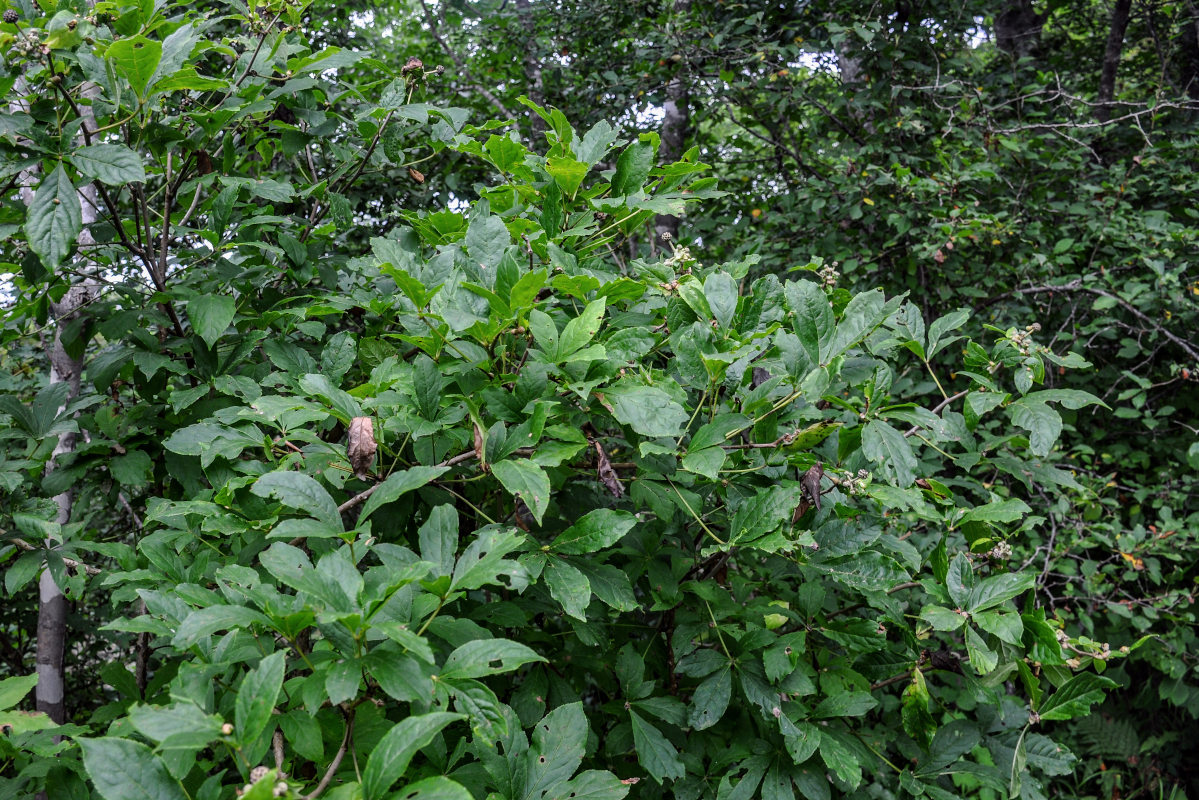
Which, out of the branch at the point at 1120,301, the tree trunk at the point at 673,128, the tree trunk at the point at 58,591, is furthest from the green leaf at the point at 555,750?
the tree trunk at the point at 673,128

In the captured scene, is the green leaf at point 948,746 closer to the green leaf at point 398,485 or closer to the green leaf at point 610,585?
the green leaf at point 610,585

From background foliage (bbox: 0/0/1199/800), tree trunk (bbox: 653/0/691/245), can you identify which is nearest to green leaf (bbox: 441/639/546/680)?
background foliage (bbox: 0/0/1199/800)

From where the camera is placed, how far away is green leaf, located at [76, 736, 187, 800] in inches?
32.6

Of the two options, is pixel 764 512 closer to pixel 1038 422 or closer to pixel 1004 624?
pixel 1004 624

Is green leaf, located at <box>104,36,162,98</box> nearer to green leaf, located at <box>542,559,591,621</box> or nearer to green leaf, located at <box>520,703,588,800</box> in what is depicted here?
green leaf, located at <box>542,559,591,621</box>

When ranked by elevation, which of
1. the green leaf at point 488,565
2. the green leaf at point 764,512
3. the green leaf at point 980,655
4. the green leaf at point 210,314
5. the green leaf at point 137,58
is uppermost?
the green leaf at point 137,58

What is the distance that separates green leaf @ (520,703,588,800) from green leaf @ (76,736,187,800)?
1.48 ft

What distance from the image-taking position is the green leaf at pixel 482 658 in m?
0.95

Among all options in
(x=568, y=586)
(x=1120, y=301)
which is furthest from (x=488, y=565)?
(x=1120, y=301)

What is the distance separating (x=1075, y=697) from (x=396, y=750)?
46.2 inches

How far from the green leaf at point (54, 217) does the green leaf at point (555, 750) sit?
1.21 m

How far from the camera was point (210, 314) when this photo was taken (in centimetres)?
163

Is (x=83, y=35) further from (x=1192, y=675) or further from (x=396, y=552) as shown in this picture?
(x=1192, y=675)

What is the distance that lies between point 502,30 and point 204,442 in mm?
4916
